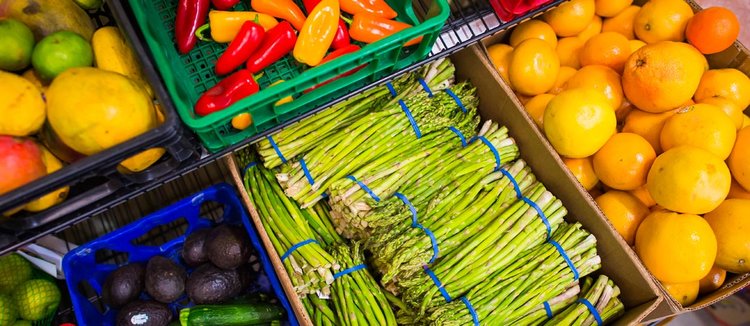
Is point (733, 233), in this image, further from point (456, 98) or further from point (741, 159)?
point (456, 98)

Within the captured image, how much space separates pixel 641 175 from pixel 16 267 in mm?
2177

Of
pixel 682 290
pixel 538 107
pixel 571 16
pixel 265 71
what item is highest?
pixel 265 71

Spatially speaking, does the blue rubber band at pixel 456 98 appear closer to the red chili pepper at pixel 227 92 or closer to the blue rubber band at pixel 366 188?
the blue rubber band at pixel 366 188

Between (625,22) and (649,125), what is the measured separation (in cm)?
49

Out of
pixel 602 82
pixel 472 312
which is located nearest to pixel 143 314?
pixel 472 312

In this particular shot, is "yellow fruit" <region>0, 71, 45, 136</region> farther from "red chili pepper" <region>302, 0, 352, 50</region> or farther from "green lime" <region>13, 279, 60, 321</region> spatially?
"green lime" <region>13, 279, 60, 321</region>

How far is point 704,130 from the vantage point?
1.68 meters

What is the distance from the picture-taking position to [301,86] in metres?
1.33

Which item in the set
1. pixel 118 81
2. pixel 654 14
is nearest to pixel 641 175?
pixel 654 14

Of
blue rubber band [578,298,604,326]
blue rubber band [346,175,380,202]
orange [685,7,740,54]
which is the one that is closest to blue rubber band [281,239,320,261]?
blue rubber band [346,175,380,202]

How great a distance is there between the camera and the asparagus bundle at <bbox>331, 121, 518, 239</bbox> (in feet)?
5.65

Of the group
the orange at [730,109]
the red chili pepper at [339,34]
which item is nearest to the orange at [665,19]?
the orange at [730,109]

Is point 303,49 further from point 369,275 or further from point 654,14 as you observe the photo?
point 654,14

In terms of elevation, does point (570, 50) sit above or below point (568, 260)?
above
